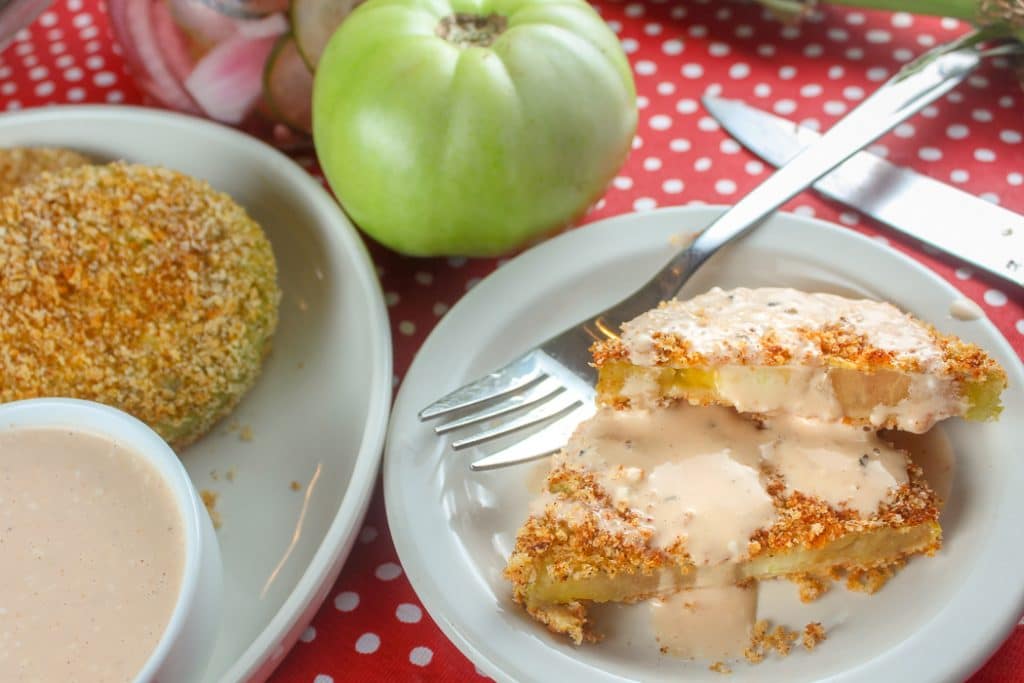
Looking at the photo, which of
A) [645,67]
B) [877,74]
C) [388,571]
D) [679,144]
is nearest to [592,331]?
[388,571]

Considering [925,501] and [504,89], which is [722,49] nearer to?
[504,89]

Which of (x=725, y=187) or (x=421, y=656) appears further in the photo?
(x=725, y=187)

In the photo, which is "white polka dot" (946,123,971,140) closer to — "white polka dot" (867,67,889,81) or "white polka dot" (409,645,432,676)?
"white polka dot" (867,67,889,81)

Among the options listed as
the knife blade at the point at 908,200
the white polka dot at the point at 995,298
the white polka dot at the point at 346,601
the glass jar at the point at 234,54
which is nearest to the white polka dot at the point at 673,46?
the knife blade at the point at 908,200

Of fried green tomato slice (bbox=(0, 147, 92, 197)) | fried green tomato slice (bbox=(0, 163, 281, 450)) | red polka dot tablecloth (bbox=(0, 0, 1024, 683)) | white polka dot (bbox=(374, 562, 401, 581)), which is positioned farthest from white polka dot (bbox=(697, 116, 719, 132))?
fried green tomato slice (bbox=(0, 147, 92, 197))

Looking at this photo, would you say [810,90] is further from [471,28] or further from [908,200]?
[471,28]

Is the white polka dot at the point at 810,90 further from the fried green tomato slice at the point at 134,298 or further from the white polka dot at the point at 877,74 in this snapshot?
the fried green tomato slice at the point at 134,298

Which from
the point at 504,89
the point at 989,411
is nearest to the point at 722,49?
the point at 504,89
